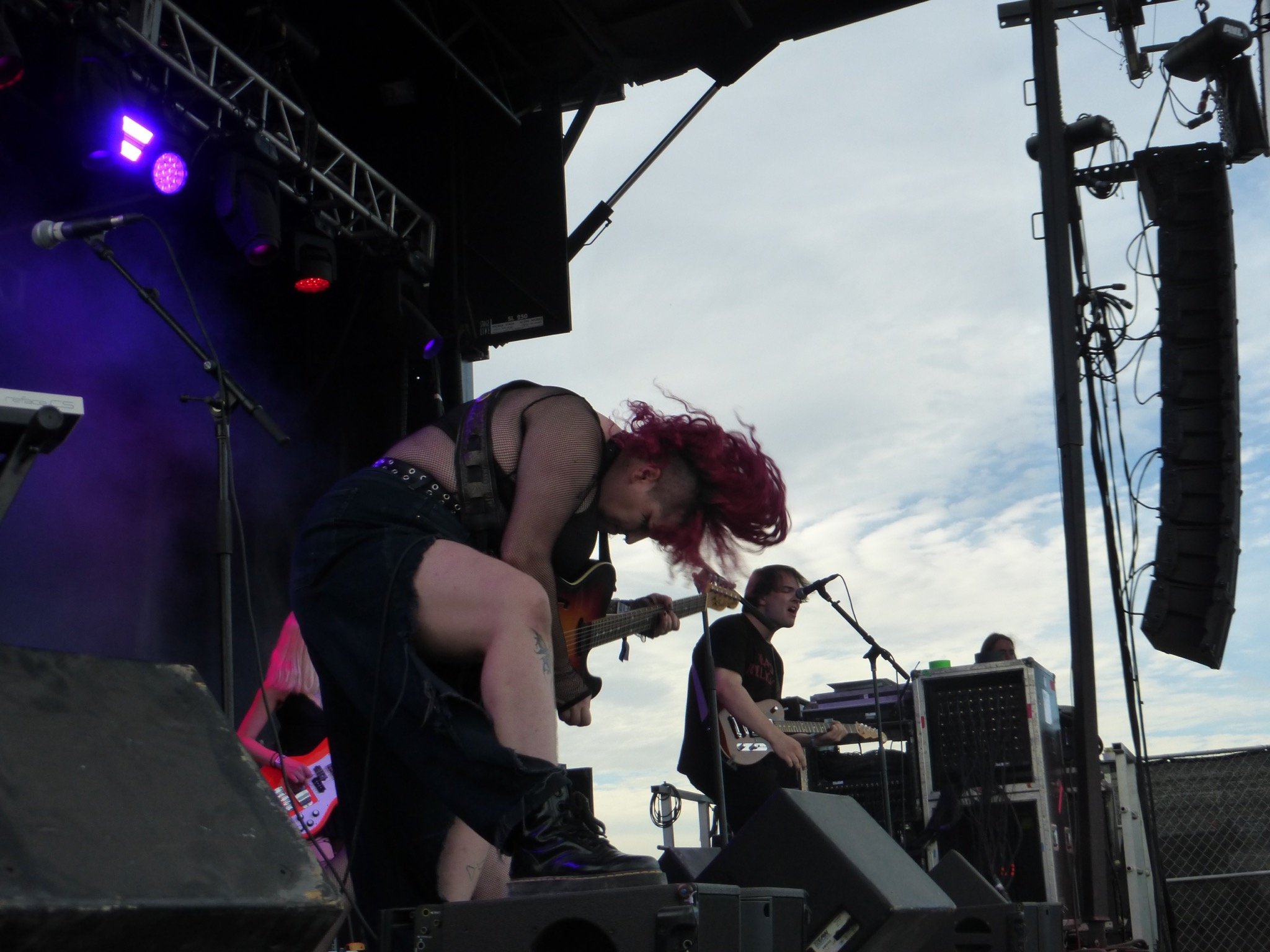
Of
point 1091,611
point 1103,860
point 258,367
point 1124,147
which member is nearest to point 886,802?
point 1103,860

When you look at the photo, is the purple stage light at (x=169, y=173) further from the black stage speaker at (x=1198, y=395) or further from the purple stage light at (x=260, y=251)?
the black stage speaker at (x=1198, y=395)

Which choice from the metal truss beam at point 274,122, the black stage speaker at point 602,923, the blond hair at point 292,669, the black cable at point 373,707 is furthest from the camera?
the blond hair at point 292,669

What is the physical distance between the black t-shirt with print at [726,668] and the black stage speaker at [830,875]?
187 cm

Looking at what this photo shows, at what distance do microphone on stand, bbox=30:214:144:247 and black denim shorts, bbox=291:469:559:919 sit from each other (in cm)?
166

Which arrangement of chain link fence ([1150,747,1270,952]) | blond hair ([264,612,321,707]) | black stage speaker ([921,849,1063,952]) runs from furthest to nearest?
chain link fence ([1150,747,1270,952])
blond hair ([264,612,321,707])
black stage speaker ([921,849,1063,952])

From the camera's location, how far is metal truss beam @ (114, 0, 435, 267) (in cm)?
407

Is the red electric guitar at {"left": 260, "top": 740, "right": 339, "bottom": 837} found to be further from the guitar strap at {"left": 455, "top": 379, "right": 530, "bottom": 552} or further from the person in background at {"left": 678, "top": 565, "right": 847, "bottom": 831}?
the guitar strap at {"left": 455, "top": 379, "right": 530, "bottom": 552}

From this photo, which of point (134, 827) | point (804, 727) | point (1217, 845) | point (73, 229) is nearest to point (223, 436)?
point (73, 229)

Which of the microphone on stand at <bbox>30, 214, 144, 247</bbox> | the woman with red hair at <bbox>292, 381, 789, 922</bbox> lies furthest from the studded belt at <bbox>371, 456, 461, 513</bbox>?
the microphone on stand at <bbox>30, 214, 144, 247</bbox>

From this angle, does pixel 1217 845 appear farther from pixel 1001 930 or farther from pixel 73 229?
pixel 73 229

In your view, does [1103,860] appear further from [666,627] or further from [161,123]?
[161,123]

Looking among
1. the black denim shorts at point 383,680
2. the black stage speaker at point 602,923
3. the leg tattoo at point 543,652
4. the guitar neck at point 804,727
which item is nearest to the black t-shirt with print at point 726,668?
the guitar neck at point 804,727

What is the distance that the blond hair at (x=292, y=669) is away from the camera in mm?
4441

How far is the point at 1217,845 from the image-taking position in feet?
19.0
